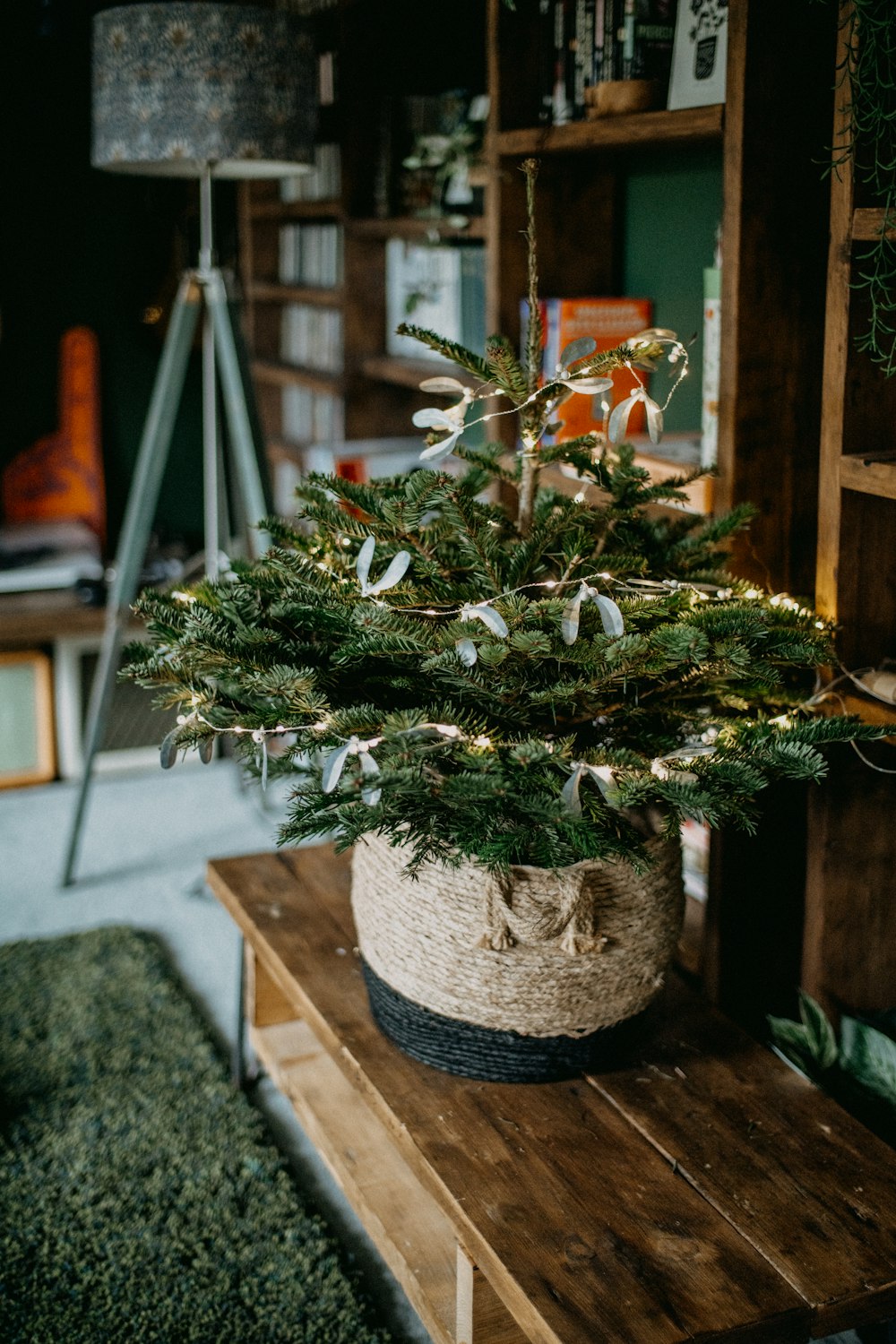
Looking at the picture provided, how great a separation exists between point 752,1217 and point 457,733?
498mm

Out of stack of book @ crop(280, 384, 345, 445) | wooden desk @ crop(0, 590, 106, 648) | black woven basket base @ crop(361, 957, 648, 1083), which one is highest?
stack of book @ crop(280, 384, 345, 445)

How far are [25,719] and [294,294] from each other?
1.38m

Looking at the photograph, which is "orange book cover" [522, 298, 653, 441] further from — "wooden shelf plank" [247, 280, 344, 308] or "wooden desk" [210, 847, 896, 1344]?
"wooden shelf plank" [247, 280, 344, 308]

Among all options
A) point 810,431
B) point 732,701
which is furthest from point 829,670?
point 810,431

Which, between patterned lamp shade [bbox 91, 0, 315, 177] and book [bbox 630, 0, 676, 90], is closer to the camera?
book [bbox 630, 0, 676, 90]

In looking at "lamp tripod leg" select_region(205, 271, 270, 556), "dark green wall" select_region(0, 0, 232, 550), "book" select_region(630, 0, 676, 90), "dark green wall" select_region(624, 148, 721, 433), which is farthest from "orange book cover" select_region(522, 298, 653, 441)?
"dark green wall" select_region(0, 0, 232, 550)

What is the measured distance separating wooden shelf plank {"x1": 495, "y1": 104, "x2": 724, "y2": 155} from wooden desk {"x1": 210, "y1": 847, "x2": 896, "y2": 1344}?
3.43 ft

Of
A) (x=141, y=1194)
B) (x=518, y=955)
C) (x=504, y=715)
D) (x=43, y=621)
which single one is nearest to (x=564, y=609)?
(x=504, y=715)

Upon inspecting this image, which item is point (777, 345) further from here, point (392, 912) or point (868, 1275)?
point (868, 1275)

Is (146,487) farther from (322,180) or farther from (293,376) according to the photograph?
(322,180)

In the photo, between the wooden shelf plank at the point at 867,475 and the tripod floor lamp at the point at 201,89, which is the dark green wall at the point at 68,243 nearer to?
the tripod floor lamp at the point at 201,89

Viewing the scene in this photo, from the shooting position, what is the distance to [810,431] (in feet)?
5.25

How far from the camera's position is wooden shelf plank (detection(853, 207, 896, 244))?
1.28m

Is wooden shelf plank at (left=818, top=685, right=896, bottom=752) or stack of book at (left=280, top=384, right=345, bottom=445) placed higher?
stack of book at (left=280, top=384, right=345, bottom=445)
